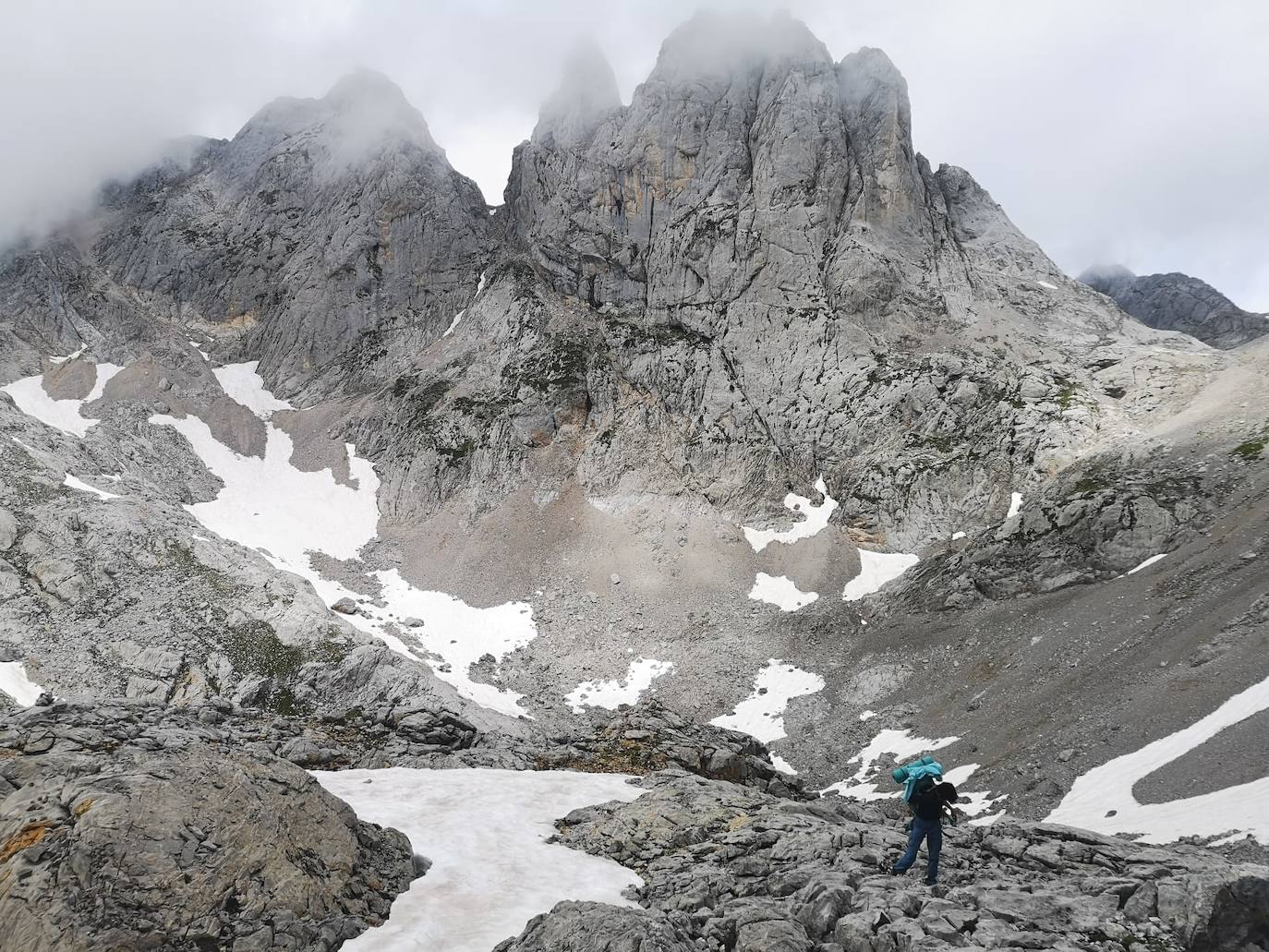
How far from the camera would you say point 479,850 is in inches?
554

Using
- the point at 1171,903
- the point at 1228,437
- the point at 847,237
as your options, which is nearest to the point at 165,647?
the point at 1171,903

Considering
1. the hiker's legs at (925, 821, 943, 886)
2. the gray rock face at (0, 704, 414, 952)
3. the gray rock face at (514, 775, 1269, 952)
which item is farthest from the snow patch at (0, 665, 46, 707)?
the hiker's legs at (925, 821, 943, 886)

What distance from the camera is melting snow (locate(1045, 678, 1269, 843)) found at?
1460cm

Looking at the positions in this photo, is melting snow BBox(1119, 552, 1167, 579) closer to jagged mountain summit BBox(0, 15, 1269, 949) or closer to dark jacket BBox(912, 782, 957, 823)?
jagged mountain summit BBox(0, 15, 1269, 949)

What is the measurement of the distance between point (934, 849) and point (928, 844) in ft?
0.37

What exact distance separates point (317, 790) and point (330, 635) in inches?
1253

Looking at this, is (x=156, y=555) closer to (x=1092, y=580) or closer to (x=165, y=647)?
(x=165, y=647)

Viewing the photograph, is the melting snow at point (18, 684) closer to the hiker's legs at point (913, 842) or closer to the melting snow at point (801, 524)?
the hiker's legs at point (913, 842)

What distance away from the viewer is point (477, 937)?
10.3 m

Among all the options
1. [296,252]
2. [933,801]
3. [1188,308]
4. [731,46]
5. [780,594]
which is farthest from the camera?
[1188,308]

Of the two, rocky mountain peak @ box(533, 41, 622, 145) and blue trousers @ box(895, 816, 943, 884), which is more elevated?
rocky mountain peak @ box(533, 41, 622, 145)

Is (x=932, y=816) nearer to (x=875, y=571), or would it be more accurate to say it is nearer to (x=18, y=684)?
(x=875, y=571)

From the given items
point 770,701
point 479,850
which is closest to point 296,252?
point 770,701

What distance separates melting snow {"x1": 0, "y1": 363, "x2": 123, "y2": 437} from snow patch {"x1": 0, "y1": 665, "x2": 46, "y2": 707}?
34.6 metres
